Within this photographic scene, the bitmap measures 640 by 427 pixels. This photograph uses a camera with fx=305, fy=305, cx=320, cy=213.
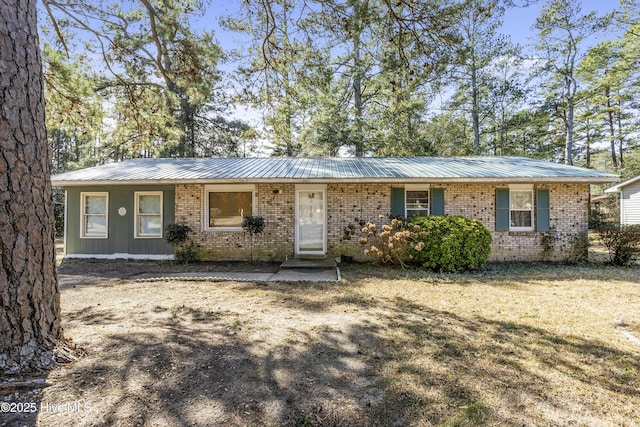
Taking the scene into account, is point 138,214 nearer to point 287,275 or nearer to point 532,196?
point 287,275

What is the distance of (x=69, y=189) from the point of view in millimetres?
9633

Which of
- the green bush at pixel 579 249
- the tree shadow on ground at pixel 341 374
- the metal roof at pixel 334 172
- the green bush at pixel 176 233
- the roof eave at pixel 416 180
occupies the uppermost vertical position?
the metal roof at pixel 334 172

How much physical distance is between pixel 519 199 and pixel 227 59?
30.0 feet

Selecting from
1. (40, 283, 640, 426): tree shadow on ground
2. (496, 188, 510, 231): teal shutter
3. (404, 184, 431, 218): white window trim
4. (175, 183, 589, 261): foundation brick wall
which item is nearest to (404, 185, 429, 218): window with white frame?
(404, 184, 431, 218): white window trim

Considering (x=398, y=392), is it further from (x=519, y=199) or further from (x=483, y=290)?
(x=519, y=199)

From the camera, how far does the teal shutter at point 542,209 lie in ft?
29.8

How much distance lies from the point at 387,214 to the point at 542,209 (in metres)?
4.60

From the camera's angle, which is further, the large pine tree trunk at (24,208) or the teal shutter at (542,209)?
the teal shutter at (542,209)

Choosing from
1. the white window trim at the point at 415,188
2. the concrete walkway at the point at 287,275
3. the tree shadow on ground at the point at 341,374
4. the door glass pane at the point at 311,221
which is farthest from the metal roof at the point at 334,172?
the tree shadow on ground at the point at 341,374

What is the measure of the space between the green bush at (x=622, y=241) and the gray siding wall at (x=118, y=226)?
12.5 m

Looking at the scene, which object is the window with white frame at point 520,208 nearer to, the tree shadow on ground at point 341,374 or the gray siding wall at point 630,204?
the tree shadow on ground at point 341,374

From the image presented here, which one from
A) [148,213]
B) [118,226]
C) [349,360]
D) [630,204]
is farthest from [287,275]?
[630,204]

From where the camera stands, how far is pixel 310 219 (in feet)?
30.4

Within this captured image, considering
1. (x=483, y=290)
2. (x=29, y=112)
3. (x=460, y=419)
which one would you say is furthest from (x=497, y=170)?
(x=29, y=112)
